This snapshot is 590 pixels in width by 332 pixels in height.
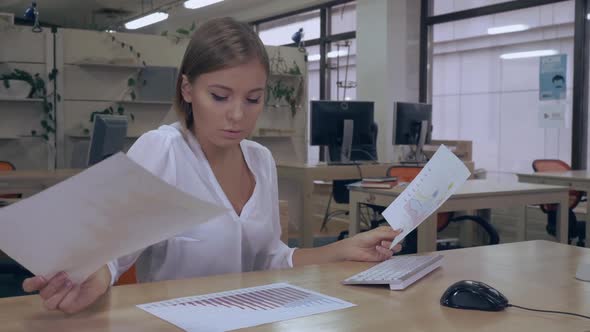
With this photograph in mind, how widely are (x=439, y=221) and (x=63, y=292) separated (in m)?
3.44

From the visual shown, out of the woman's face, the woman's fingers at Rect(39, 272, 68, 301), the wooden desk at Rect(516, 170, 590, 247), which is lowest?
the wooden desk at Rect(516, 170, 590, 247)

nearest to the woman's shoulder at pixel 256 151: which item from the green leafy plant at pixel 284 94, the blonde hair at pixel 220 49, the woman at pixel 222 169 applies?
the woman at pixel 222 169

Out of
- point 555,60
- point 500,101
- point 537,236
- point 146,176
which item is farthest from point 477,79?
point 146,176

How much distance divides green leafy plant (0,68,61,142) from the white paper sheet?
18.4 feet

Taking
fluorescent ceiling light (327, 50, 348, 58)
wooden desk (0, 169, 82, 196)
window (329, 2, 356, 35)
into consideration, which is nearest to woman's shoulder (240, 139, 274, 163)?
wooden desk (0, 169, 82, 196)

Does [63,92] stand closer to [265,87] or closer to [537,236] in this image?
[537,236]

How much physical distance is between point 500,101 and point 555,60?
0.75m

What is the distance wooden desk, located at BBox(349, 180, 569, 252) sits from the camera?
3342 millimetres

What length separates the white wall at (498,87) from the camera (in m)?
5.96

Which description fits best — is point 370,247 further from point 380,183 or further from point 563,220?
point 563,220

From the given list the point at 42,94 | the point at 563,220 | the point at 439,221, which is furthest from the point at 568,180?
the point at 42,94

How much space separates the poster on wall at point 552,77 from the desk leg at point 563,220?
2.31 m

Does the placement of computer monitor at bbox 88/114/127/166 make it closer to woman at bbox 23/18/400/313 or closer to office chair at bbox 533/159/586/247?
woman at bbox 23/18/400/313

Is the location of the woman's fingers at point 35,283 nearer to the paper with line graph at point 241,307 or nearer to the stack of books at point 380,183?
the paper with line graph at point 241,307
